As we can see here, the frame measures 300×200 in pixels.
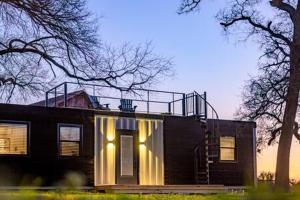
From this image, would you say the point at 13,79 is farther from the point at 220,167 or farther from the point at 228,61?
the point at 220,167

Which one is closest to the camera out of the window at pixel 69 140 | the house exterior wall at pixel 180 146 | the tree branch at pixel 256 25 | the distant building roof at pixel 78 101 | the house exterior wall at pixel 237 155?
the window at pixel 69 140

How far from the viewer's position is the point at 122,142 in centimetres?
2550

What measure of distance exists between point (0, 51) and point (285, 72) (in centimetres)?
1085

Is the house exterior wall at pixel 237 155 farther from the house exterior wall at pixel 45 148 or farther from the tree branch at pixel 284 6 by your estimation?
the tree branch at pixel 284 6

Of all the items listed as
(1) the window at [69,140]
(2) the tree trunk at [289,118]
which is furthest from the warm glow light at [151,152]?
(2) the tree trunk at [289,118]

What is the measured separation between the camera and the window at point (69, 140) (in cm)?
2403

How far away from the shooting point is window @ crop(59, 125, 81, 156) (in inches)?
946

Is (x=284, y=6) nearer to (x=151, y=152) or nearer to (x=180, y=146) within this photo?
(x=180, y=146)

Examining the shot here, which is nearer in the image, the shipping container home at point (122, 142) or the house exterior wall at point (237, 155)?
the shipping container home at point (122, 142)

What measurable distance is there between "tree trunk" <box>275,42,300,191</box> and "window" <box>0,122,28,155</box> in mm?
9559

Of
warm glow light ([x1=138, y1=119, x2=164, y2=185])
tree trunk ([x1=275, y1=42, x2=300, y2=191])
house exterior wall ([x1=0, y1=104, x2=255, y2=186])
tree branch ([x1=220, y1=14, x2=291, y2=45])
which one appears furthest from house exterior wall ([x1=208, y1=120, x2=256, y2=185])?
tree branch ([x1=220, y1=14, x2=291, y2=45])

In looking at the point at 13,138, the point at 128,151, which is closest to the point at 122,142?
the point at 128,151

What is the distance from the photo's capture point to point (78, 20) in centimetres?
1703

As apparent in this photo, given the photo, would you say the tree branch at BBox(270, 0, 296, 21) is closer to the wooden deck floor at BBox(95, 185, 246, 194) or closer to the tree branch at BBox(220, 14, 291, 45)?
the tree branch at BBox(220, 14, 291, 45)
